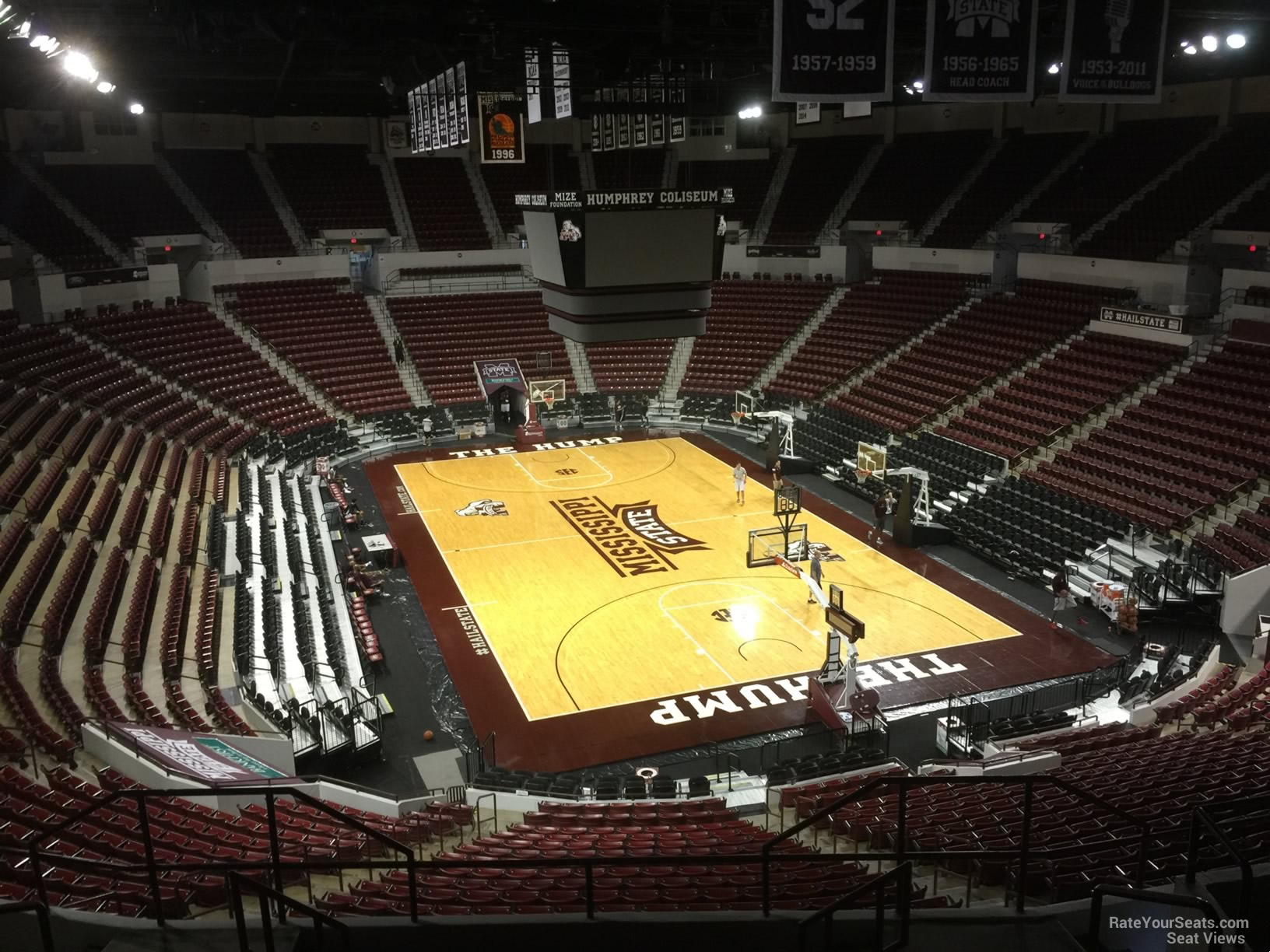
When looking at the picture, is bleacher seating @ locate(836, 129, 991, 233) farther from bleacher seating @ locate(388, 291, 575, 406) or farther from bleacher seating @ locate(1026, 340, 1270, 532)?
bleacher seating @ locate(1026, 340, 1270, 532)

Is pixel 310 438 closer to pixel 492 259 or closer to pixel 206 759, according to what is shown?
pixel 492 259

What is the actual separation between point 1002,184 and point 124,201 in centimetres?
3286

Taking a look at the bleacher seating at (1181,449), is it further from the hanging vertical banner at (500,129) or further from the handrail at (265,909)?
the handrail at (265,909)

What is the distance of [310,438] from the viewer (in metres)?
31.5

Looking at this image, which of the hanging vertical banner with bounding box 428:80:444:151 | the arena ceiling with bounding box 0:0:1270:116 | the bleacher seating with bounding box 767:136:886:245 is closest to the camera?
the arena ceiling with bounding box 0:0:1270:116

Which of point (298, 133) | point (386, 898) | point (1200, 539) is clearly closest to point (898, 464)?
point (1200, 539)

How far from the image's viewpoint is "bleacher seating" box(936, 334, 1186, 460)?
26156 mm

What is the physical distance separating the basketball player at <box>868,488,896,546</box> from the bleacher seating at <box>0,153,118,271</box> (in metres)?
26.7

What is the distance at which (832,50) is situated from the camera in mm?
11312

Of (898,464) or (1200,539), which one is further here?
(898,464)

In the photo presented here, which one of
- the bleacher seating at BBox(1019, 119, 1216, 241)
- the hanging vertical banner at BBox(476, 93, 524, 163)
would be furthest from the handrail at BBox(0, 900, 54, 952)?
the bleacher seating at BBox(1019, 119, 1216, 241)

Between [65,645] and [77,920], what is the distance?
35.4 feet

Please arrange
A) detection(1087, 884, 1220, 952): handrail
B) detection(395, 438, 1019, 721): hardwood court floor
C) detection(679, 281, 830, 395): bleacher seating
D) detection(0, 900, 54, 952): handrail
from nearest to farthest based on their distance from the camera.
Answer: detection(1087, 884, 1220, 952): handrail < detection(0, 900, 54, 952): handrail < detection(395, 438, 1019, 721): hardwood court floor < detection(679, 281, 830, 395): bleacher seating

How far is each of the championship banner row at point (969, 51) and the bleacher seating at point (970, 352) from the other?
1775cm
